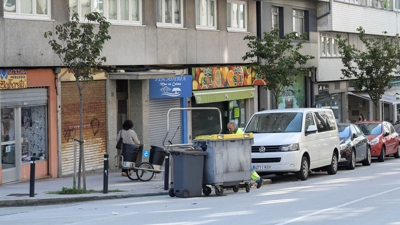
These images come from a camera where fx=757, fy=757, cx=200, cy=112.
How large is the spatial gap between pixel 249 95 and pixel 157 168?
13.2 meters

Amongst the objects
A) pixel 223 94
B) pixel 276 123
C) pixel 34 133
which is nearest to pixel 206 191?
pixel 276 123

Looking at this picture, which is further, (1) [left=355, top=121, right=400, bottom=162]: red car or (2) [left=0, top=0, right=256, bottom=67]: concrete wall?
(1) [left=355, top=121, right=400, bottom=162]: red car

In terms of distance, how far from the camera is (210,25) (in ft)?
99.1

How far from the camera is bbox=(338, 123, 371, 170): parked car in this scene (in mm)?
25359

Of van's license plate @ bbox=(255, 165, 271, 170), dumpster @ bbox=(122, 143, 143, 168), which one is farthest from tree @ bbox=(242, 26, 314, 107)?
dumpster @ bbox=(122, 143, 143, 168)

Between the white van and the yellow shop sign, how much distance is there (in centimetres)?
633

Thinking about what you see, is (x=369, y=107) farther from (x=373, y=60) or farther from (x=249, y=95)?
(x=249, y=95)

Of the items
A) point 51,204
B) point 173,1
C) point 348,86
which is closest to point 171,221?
point 51,204

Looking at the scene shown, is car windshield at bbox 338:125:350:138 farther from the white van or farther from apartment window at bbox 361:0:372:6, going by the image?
apartment window at bbox 361:0:372:6

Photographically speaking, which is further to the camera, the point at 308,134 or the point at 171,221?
the point at 308,134

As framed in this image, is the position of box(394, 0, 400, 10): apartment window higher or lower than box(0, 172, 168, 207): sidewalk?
higher

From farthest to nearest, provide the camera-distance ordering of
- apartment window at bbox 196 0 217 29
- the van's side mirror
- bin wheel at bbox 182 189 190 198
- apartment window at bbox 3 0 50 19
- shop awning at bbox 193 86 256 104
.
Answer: apartment window at bbox 196 0 217 29, shop awning at bbox 193 86 256 104, the van's side mirror, apartment window at bbox 3 0 50 19, bin wheel at bbox 182 189 190 198

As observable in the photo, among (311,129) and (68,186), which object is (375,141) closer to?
(311,129)

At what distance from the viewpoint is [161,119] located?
89.7 feet
